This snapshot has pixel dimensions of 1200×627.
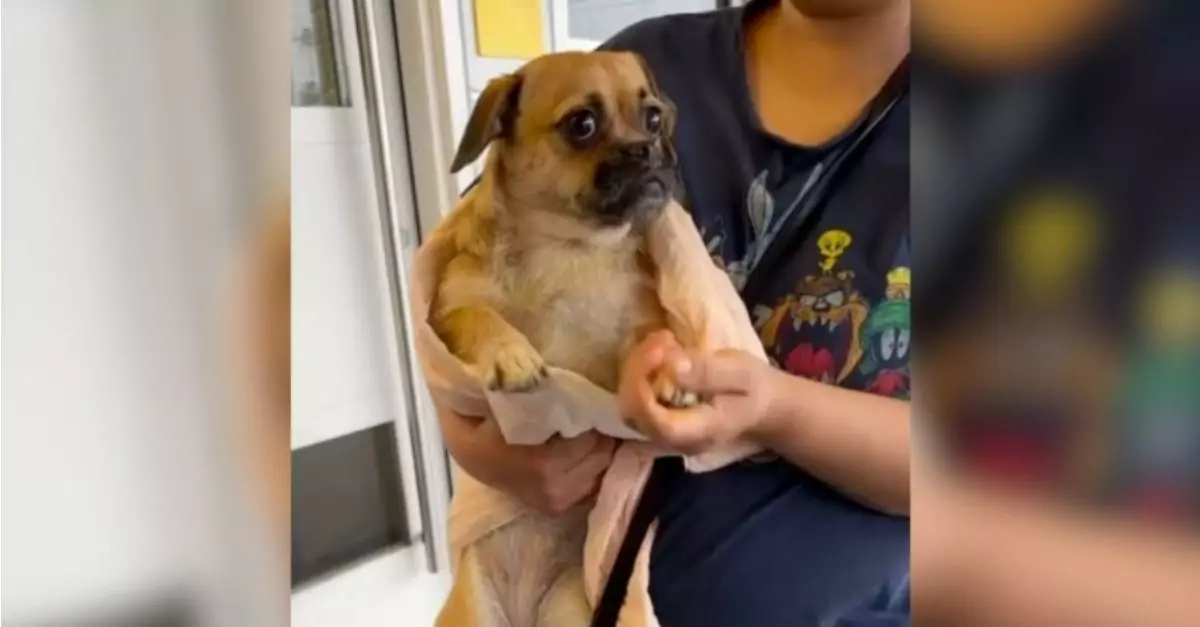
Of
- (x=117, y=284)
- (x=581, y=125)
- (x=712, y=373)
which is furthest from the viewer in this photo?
(x=581, y=125)

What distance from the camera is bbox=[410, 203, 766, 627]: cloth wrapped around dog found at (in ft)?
1.36

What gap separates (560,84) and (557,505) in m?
0.18

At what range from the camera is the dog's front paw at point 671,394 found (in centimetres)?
35

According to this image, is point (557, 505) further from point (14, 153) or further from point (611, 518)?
point (14, 153)

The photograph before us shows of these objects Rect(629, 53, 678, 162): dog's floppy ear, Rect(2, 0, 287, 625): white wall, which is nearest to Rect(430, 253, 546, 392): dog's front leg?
Rect(629, 53, 678, 162): dog's floppy ear

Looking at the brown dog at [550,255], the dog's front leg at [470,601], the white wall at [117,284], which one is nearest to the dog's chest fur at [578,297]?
the brown dog at [550,255]

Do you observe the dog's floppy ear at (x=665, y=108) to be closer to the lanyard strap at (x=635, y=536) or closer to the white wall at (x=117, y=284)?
the lanyard strap at (x=635, y=536)

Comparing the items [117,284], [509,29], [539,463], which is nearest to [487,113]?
[509,29]

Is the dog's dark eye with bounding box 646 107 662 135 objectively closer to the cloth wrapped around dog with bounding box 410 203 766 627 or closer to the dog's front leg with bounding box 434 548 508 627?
the cloth wrapped around dog with bounding box 410 203 766 627

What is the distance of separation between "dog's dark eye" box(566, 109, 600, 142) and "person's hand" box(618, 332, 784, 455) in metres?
0.11

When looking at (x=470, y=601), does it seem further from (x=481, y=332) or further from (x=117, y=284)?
(x=117, y=284)

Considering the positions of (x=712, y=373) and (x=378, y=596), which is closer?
(x=712, y=373)

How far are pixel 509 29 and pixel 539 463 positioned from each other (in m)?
0.19

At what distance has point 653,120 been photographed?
444 mm
